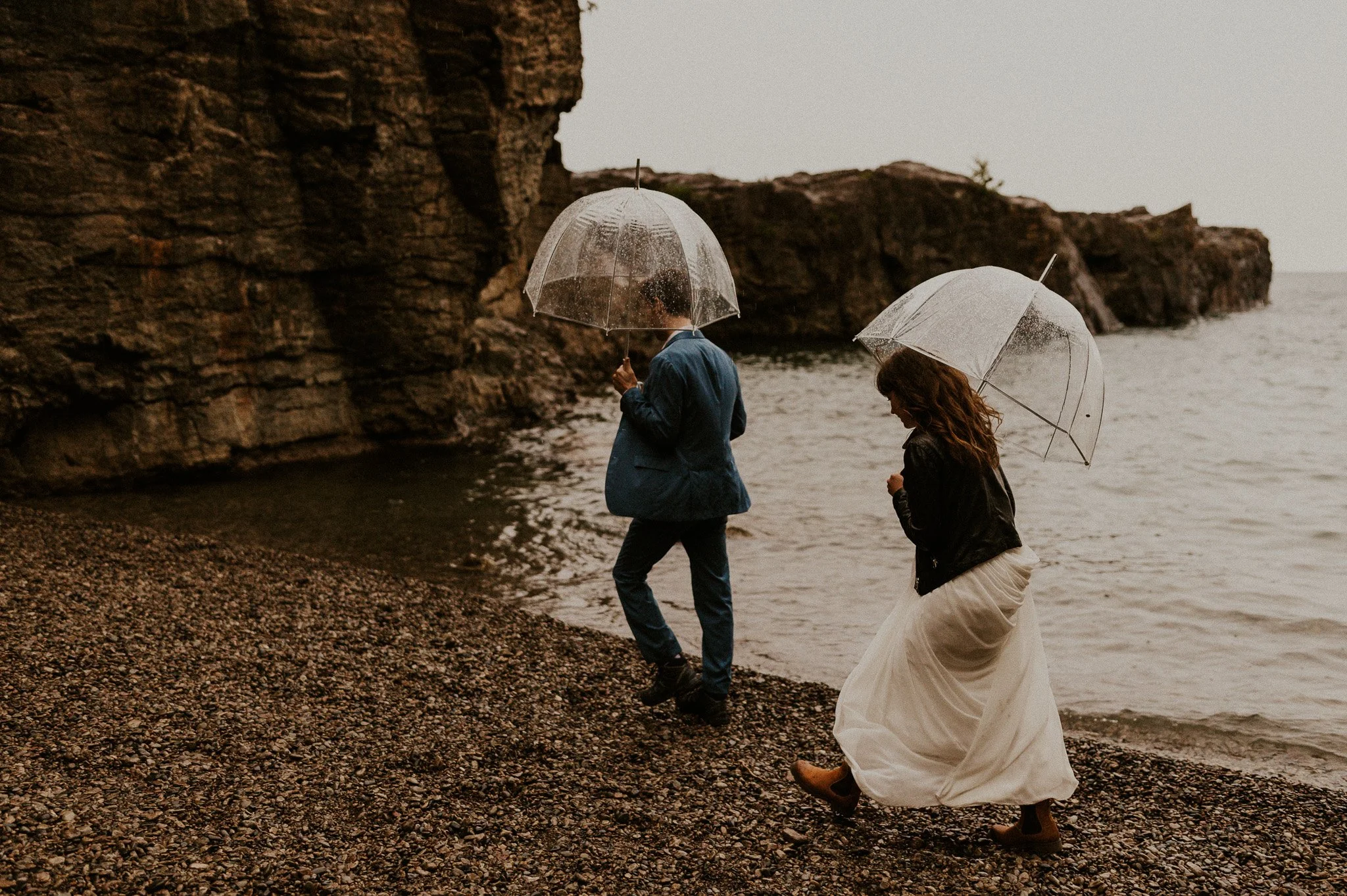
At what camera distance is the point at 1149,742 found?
272 inches

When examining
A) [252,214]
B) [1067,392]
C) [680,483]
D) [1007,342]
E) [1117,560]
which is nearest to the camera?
[1007,342]

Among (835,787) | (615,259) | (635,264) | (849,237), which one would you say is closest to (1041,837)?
(835,787)

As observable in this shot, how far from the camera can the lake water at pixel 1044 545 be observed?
7914 mm

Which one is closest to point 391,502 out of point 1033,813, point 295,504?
point 295,504

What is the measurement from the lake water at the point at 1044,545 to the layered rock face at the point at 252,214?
3.45ft

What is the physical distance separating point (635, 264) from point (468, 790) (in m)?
2.96

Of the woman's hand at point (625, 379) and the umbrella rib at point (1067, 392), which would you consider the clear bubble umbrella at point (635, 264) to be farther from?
the umbrella rib at point (1067, 392)

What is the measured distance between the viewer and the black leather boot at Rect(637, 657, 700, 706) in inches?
244

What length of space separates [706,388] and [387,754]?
262 cm

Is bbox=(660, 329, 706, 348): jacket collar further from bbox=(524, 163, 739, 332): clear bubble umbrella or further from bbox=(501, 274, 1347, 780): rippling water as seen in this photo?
bbox=(501, 274, 1347, 780): rippling water

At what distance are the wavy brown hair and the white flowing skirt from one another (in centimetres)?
49

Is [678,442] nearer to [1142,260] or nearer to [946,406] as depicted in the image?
[946,406]

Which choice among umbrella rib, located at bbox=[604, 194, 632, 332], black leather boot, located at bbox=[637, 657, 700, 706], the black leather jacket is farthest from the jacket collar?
black leather boot, located at bbox=[637, 657, 700, 706]

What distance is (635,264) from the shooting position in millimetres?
5891
